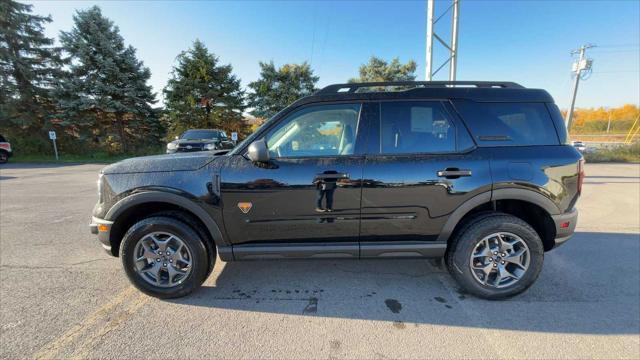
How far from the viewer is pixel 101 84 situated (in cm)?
1841

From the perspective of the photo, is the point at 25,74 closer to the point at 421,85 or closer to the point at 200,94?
the point at 200,94

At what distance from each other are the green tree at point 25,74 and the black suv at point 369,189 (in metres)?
24.3

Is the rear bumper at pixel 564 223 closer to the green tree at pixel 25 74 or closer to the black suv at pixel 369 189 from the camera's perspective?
the black suv at pixel 369 189

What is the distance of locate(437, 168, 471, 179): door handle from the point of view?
2.46 m

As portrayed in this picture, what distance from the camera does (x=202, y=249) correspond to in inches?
103

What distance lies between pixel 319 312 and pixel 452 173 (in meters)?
1.77

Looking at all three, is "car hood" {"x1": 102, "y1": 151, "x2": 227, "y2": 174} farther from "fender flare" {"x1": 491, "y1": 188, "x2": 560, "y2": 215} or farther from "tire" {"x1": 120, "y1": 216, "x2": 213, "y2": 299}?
"fender flare" {"x1": 491, "y1": 188, "x2": 560, "y2": 215}

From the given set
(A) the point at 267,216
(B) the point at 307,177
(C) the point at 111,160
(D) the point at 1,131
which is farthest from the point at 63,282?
(D) the point at 1,131

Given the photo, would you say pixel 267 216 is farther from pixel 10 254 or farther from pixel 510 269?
pixel 10 254

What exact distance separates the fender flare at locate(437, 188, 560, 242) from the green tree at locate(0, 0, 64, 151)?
1038 inches

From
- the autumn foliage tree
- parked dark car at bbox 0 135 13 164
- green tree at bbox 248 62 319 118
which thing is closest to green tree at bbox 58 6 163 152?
parked dark car at bbox 0 135 13 164

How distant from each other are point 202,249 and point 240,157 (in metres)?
0.98

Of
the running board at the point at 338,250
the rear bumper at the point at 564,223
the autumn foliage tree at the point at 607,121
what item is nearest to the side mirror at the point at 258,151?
the running board at the point at 338,250

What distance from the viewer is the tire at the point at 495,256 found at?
256cm
